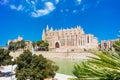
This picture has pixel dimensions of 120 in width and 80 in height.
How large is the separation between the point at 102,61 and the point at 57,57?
2880 inches

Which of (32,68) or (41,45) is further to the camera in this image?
(41,45)

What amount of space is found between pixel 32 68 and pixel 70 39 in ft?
306

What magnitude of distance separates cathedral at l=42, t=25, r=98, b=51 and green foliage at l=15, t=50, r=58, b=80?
8072cm

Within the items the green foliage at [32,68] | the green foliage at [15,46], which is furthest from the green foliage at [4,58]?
the green foliage at [15,46]

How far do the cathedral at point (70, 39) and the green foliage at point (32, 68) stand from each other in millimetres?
80716

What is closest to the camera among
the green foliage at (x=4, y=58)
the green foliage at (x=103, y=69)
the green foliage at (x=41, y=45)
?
the green foliage at (x=103, y=69)

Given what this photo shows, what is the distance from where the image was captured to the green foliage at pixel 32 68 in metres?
18.4

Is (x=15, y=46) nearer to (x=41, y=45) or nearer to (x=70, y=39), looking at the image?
(x=41, y=45)

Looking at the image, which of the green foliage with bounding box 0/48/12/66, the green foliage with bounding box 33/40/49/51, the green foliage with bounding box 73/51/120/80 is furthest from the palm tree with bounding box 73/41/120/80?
the green foliage with bounding box 33/40/49/51

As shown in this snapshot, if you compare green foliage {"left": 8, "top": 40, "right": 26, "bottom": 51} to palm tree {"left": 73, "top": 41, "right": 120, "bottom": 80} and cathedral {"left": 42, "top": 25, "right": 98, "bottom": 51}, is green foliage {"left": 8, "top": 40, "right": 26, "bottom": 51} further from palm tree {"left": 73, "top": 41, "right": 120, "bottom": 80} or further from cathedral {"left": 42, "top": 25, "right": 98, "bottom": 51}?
palm tree {"left": 73, "top": 41, "right": 120, "bottom": 80}

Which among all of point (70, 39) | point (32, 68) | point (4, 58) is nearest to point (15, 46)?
point (70, 39)

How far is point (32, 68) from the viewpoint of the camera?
19.0 metres

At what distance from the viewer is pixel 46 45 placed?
102 metres

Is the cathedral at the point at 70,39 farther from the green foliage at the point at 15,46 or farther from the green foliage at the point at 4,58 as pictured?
the green foliage at the point at 4,58
